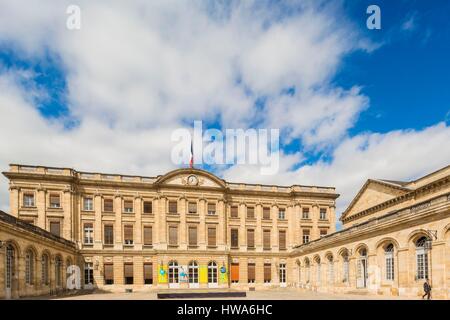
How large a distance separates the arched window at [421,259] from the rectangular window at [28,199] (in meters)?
32.3

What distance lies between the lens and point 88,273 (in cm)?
3284

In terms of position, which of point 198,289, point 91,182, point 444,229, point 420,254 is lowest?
point 198,289

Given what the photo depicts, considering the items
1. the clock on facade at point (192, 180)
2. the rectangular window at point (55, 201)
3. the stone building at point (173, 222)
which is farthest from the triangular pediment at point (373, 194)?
the rectangular window at point (55, 201)

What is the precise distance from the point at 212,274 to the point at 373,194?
60.2ft

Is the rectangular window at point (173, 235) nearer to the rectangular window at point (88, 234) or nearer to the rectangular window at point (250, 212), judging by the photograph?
the rectangular window at point (88, 234)

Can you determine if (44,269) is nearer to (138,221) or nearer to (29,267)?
(29,267)

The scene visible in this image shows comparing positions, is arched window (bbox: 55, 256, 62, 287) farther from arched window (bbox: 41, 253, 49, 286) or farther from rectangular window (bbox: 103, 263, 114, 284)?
rectangular window (bbox: 103, 263, 114, 284)

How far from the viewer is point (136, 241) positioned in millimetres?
35000

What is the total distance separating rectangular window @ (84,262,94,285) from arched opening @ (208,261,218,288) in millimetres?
11674

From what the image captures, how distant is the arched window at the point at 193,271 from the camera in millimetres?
35000

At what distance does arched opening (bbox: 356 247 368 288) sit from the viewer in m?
23.5
